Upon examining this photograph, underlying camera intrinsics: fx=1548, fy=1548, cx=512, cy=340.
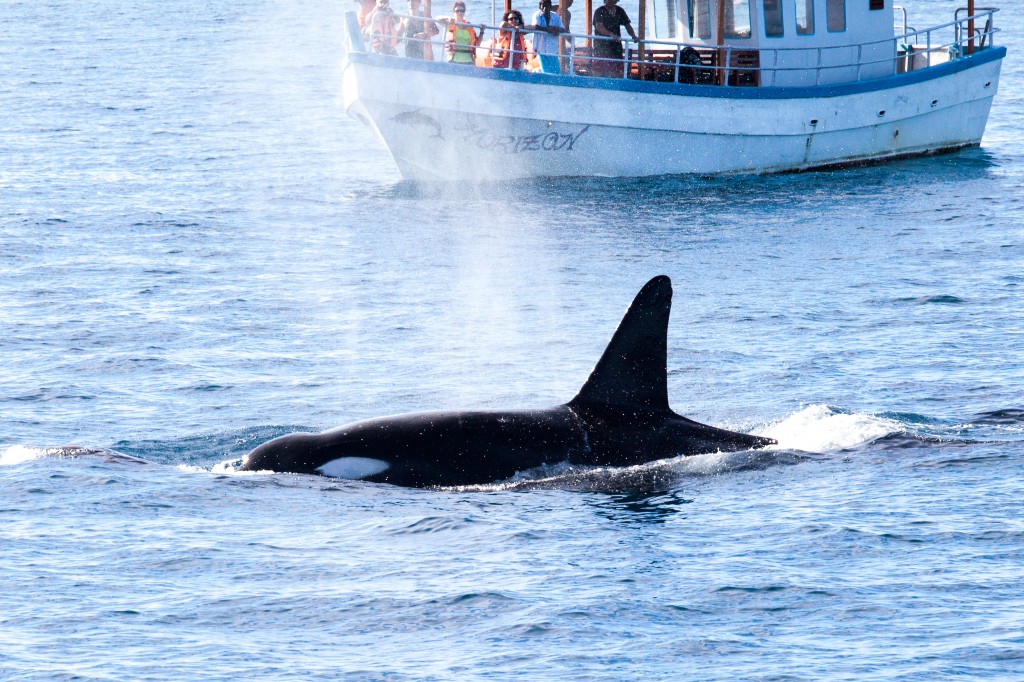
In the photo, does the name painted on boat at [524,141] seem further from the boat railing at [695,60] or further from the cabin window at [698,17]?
the cabin window at [698,17]

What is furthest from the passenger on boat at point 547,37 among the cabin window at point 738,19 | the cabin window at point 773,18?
the cabin window at point 773,18

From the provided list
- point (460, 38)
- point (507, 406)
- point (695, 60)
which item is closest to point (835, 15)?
point (695, 60)

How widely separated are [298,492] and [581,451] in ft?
8.05

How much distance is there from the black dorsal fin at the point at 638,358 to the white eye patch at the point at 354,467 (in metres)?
1.87

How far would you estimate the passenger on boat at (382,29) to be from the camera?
32.5m

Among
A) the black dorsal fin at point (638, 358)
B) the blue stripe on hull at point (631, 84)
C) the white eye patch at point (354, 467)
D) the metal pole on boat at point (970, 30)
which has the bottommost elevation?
the white eye patch at point (354, 467)

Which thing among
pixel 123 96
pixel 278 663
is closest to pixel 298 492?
pixel 278 663

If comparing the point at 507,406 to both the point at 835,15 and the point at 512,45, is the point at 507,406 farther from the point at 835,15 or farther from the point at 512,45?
the point at 835,15

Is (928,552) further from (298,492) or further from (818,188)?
(818,188)

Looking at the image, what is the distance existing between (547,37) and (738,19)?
4.63 m

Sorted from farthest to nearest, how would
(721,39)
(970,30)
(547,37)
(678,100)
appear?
1. (970,30)
2. (721,39)
3. (678,100)
4. (547,37)

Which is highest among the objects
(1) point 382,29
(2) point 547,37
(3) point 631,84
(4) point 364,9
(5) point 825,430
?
(4) point 364,9

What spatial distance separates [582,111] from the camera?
33.0m

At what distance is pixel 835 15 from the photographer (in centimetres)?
3525
